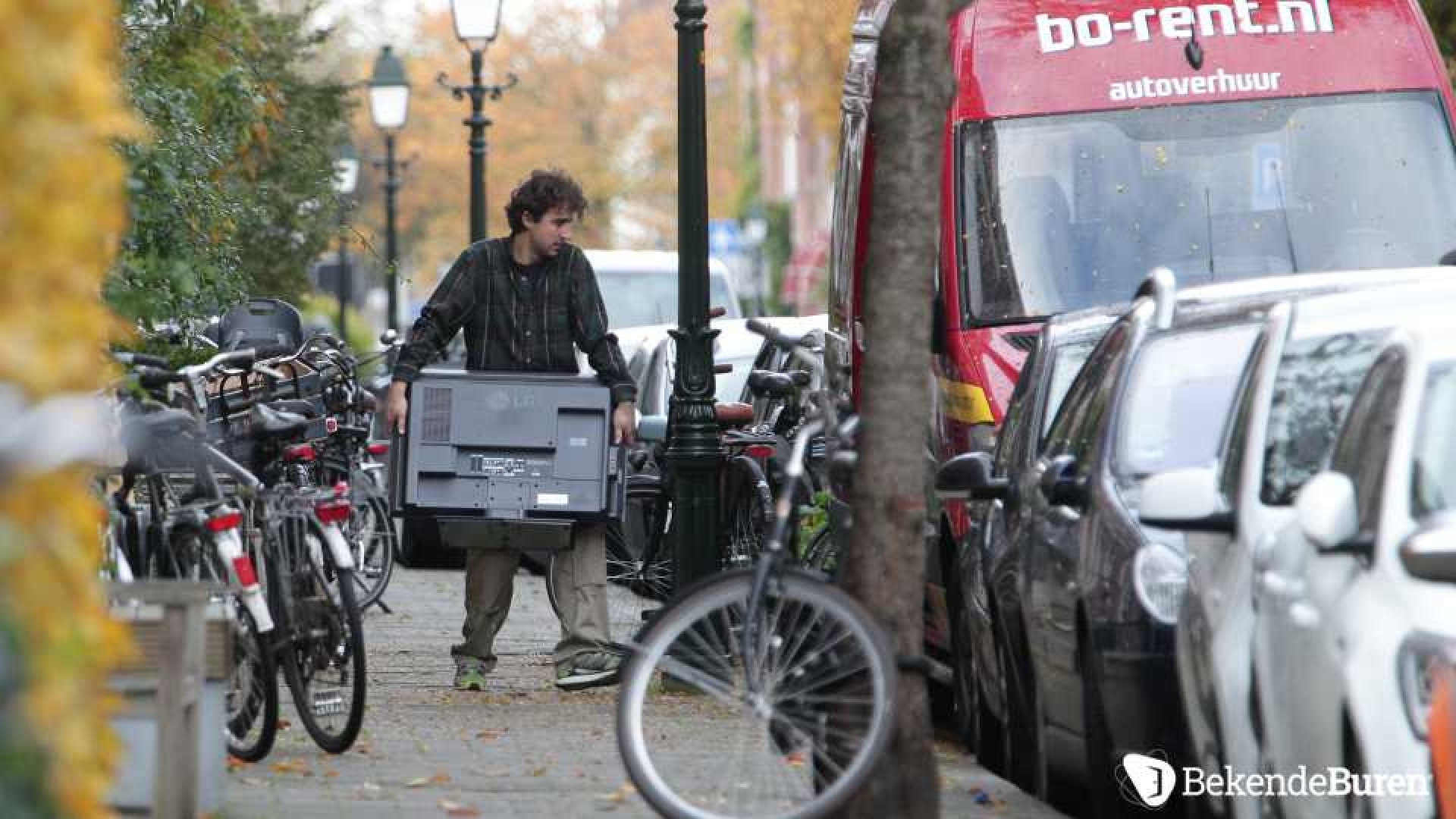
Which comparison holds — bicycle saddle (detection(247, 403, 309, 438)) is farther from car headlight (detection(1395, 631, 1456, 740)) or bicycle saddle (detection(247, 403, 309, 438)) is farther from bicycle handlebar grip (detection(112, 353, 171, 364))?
car headlight (detection(1395, 631, 1456, 740))

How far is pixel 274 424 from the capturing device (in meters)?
9.62

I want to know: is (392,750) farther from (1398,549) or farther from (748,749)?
(1398,549)

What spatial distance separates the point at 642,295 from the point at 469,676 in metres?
11.6

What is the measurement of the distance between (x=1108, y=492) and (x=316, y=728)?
8.73ft

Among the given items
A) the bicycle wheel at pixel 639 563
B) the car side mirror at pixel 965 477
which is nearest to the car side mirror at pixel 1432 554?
the car side mirror at pixel 965 477

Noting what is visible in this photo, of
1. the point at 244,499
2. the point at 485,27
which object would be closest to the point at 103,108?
the point at 244,499

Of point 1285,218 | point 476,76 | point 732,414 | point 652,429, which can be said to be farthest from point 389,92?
point 1285,218

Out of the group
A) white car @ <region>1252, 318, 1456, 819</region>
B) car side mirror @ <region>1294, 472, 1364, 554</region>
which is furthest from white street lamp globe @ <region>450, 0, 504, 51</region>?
car side mirror @ <region>1294, 472, 1364, 554</region>

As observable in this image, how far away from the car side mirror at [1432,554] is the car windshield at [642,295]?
16.8 m

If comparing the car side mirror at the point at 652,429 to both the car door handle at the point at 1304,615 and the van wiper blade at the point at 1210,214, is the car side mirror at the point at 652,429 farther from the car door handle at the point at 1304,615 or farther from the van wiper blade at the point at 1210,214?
the car door handle at the point at 1304,615

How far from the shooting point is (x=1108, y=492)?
323 inches

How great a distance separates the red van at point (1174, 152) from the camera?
12.3 meters

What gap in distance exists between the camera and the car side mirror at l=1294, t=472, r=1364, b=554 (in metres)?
6.10

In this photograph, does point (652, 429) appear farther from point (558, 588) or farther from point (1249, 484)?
point (1249, 484)
